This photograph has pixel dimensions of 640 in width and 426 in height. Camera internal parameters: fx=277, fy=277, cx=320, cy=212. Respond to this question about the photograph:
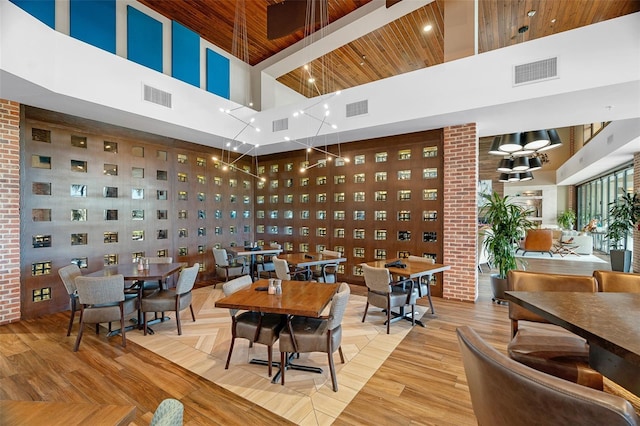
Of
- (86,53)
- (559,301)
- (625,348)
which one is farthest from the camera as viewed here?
(86,53)

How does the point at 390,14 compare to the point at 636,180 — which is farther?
the point at 636,180

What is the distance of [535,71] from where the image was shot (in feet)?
12.2

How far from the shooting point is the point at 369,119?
5.10 meters

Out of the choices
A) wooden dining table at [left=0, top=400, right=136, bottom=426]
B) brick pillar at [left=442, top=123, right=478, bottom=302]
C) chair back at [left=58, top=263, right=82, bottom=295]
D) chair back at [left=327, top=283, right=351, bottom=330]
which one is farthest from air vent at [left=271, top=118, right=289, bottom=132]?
wooden dining table at [left=0, top=400, right=136, bottom=426]

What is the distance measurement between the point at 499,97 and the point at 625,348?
3869 millimetres

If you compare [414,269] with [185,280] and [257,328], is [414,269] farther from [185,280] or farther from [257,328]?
[185,280]

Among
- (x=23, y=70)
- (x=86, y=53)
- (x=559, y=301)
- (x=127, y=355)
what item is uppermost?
(x=86, y=53)

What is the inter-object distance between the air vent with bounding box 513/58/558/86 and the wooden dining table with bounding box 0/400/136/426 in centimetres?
513

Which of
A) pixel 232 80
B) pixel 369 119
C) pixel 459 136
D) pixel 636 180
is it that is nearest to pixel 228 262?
pixel 369 119

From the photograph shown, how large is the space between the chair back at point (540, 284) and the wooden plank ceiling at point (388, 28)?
5260 millimetres

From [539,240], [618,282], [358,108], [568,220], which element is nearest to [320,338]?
[618,282]

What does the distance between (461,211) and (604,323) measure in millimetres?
3901

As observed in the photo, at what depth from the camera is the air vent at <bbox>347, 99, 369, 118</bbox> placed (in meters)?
5.13

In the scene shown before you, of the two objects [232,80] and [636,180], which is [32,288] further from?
[636,180]
